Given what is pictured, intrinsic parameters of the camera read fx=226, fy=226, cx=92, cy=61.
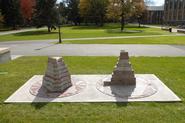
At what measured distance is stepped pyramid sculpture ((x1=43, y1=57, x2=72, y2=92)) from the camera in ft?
19.8

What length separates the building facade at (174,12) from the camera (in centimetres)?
8226

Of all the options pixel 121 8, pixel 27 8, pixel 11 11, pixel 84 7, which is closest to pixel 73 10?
pixel 84 7

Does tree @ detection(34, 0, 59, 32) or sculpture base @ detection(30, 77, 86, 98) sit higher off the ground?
tree @ detection(34, 0, 59, 32)

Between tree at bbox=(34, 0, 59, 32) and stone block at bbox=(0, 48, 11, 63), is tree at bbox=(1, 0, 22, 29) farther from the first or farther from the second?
stone block at bbox=(0, 48, 11, 63)

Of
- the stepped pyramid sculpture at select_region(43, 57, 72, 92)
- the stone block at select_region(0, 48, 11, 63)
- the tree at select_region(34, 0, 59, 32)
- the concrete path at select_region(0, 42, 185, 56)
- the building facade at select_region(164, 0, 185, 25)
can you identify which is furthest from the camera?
the building facade at select_region(164, 0, 185, 25)

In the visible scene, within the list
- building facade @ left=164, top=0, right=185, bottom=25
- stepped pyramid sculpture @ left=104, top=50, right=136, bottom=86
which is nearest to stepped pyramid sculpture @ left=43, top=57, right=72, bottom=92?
stepped pyramid sculpture @ left=104, top=50, right=136, bottom=86

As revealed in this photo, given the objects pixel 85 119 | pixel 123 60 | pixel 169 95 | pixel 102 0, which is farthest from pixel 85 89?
pixel 102 0

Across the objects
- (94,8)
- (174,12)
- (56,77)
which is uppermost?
(174,12)

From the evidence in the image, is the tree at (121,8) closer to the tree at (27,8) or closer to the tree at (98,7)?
the tree at (98,7)

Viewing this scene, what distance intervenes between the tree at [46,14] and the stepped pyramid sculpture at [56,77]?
3424cm

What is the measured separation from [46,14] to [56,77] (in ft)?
116

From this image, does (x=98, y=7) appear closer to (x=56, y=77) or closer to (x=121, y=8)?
(x=121, y=8)

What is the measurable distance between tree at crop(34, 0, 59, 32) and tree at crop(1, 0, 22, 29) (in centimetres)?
1025

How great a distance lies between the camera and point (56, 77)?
6051 millimetres
